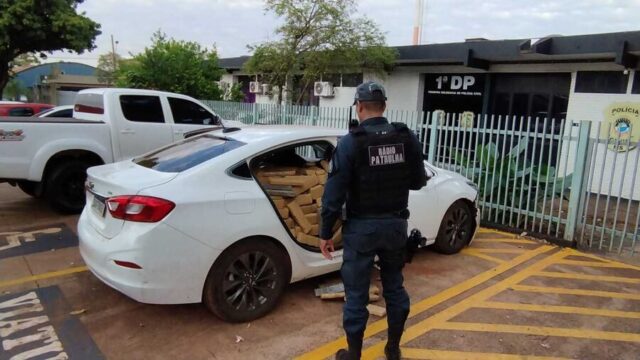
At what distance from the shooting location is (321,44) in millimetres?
12367

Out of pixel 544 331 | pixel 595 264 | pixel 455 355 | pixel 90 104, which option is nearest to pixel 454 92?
pixel 595 264

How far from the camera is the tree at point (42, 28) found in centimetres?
1756

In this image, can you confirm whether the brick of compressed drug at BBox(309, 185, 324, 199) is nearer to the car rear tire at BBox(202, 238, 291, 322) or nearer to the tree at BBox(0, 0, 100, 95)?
the car rear tire at BBox(202, 238, 291, 322)

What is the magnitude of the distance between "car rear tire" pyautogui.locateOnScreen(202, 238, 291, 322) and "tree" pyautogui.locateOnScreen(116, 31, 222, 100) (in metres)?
13.0

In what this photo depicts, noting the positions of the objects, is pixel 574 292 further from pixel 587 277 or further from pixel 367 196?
pixel 367 196

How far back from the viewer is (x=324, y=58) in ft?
40.5

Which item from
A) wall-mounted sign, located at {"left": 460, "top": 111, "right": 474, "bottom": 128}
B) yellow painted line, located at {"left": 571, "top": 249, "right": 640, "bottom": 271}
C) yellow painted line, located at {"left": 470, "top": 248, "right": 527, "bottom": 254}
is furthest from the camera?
wall-mounted sign, located at {"left": 460, "top": 111, "right": 474, "bottom": 128}

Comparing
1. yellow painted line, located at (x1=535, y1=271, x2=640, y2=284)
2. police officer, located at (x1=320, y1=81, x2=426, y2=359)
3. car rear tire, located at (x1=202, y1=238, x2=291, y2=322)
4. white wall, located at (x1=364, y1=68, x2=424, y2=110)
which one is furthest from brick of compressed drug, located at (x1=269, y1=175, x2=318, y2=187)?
white wall, located at (x1=364, y1=68, x2=424, y2=110)

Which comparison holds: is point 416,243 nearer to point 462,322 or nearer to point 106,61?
point 462,322

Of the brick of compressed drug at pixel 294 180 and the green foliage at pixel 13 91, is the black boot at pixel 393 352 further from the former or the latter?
the green foliage at pixel 13 91

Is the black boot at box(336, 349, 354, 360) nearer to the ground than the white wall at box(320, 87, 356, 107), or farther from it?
nearer to the ground

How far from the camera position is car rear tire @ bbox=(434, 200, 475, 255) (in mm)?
5262

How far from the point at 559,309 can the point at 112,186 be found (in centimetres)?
381

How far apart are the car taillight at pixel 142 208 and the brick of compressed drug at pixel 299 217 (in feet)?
3.46
